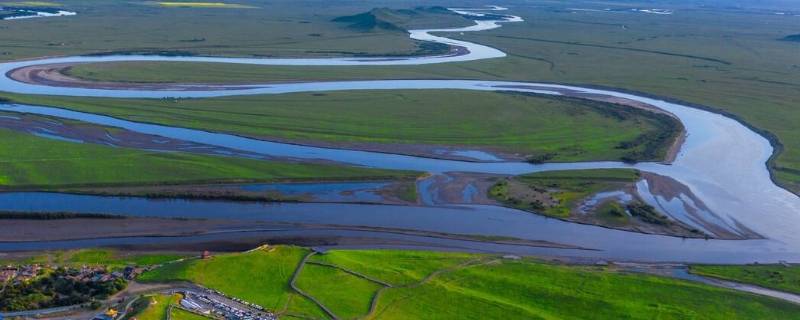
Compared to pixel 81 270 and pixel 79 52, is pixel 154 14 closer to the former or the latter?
pixel 79 52

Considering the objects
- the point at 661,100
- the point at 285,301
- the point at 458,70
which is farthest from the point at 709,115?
the point at 285,301

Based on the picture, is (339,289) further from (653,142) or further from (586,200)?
(653,142)

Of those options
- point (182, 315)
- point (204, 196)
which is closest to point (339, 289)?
A: point (182, 315)

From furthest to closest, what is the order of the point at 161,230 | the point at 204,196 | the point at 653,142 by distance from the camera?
the point at 653,142
the point at 204,196
the point at 161,230

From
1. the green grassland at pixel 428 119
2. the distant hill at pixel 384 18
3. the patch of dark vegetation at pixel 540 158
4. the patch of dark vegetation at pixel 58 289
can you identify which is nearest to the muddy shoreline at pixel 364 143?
the patch of dark vegetation at pixel 540 158

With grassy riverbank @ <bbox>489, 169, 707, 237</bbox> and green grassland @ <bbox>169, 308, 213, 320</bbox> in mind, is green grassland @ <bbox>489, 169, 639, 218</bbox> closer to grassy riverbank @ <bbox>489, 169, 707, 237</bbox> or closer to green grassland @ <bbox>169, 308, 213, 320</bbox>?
grassy riverbank @ <bbox>489, 169, 707, 237</bbox>

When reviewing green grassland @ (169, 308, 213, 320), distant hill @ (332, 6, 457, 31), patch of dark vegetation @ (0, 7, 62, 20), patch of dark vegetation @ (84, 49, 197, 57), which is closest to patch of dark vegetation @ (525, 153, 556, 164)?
green grassland @ (169, 308, 213, 320)

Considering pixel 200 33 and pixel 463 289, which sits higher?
pixel 200 33
